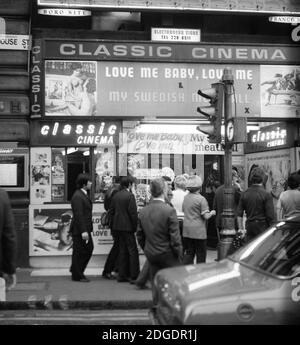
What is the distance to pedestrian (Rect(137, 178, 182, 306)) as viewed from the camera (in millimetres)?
6703

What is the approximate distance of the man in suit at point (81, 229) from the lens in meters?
9.37

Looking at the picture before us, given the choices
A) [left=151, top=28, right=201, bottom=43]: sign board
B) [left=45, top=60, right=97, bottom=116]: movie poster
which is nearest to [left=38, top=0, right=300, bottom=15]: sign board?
[left=151, top=28, right=201, bottom=43]: sign board

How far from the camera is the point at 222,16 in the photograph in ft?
40.5

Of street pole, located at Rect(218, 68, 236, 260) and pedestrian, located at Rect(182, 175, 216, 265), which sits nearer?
street pole, located at Rect(218, 68, 236, 260)

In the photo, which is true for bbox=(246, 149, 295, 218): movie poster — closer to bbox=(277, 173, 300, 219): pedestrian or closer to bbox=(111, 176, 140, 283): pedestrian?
bbox=(277, 173, 300, 219): pedestrian

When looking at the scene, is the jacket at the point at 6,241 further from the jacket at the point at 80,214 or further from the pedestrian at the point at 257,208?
the pedestrian at the point at 257,208

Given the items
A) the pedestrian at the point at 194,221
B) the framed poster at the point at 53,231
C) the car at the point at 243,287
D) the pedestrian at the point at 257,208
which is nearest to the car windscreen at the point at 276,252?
the car at the point at 243,287

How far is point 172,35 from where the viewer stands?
1176 cm

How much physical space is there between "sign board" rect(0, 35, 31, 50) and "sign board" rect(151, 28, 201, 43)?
270cm

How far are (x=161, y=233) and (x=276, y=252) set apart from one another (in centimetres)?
218

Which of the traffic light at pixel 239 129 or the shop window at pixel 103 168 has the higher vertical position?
the traffic light at pixel 239 129

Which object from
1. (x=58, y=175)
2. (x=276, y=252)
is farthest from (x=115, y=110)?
(x=276, y=252)

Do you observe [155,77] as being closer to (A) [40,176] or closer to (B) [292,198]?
(A) [40,176]

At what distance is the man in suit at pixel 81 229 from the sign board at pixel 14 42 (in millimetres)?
3287
